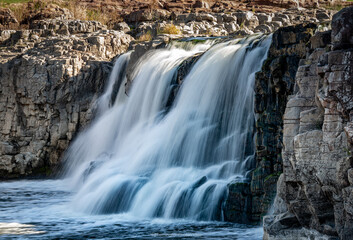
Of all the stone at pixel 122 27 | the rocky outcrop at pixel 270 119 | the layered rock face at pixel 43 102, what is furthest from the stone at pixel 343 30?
the stone at pixel 122 27

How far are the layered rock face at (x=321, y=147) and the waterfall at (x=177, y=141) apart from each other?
3724 millimetres

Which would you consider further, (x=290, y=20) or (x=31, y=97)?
(x=290, y=20)

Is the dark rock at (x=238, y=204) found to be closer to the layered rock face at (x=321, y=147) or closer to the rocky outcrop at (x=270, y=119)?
the rocky outcrop at (x=270, y=119)

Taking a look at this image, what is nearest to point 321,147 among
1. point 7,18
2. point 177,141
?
point 177,141

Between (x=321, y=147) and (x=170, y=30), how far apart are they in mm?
16517

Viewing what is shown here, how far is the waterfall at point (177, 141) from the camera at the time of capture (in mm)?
14352

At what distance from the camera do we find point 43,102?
22.4 m

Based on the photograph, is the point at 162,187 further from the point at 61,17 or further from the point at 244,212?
the point at 61,17

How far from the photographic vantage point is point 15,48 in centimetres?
2469

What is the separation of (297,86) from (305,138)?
1.58m

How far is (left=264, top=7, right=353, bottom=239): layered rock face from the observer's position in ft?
29.1

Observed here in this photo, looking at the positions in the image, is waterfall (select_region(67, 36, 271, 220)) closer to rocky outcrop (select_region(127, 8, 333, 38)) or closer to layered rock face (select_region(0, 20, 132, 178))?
layered rock face (select_region(0, 20, 132, 178))

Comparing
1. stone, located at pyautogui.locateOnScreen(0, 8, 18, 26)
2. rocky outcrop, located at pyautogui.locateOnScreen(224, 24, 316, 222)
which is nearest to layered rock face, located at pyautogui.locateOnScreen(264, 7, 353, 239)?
rocky outcrop, located at pyautogui.locateOnScreen(224, 24, 316, 222)

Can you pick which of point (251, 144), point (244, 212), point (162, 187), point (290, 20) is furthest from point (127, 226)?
point (290, 20)
